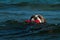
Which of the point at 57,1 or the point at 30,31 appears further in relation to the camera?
the point at 57,1

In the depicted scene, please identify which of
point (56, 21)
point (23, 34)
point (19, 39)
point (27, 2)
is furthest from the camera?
point (27, 2)

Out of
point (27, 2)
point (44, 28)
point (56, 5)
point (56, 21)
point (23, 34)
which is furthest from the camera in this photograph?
point (27, 2)

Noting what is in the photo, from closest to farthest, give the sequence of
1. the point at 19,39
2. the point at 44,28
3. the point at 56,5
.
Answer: the point at 19,39 → the point at 44,28 → the point at 56,5

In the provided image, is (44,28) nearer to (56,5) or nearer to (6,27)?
(6,27)

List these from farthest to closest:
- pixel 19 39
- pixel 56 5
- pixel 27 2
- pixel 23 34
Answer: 1. pixel 27 2
2. pixel 56 5
3. pixel 23 34
4. pixel 19 39

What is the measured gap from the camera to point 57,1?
93.1 ft

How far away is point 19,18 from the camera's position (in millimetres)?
19125

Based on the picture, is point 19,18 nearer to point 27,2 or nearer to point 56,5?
point 56,5

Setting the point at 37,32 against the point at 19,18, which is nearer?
the point at 37,32

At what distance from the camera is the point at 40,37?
1363 centimetres

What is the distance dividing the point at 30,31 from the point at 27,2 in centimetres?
1375

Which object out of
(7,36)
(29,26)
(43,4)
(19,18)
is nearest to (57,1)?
(43,4)

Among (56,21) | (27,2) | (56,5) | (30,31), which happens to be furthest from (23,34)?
(27,2)

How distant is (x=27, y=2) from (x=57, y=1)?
97.8 inches
